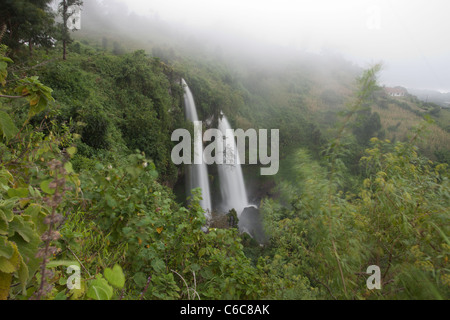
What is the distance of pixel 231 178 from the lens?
16609mm

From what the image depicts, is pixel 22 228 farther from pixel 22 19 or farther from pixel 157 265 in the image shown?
pixel 22 19

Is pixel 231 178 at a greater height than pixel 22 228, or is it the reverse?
pixel 231 178

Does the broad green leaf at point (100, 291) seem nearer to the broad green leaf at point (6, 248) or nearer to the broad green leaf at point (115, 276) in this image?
the broad green leaf at point (115, 276)

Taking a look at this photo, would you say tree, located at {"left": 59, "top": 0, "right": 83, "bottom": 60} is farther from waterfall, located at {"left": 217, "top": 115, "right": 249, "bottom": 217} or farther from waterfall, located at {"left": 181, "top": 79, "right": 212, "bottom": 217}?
waterfall, located at {"left": 217, "top": 115, "right": 249, "bottom": 217}

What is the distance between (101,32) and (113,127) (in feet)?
63.8

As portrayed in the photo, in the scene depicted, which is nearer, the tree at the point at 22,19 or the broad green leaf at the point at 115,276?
the broad green leaf at the point at 115,276

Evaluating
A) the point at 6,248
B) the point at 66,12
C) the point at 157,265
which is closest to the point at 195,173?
the point at 66,12

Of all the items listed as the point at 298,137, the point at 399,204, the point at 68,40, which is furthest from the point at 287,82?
the point at 399,204

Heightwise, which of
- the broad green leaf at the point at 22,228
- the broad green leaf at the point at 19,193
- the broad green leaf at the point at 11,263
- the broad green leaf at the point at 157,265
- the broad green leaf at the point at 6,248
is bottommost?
the broad green leaf at the point at 157,265

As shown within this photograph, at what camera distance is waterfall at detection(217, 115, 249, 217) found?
16.0m

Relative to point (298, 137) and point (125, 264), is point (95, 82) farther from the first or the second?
point (298, 137)

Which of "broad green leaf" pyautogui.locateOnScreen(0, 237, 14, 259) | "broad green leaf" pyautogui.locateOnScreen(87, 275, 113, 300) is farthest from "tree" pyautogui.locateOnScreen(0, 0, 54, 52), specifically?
"broad green leaf" pyautogui.locateOnScreen(87, 275, 113, 300)

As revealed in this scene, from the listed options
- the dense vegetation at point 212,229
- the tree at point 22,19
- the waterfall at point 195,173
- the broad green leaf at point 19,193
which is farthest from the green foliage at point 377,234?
the waterfall at point 195,173

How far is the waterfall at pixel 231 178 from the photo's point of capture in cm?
1602
